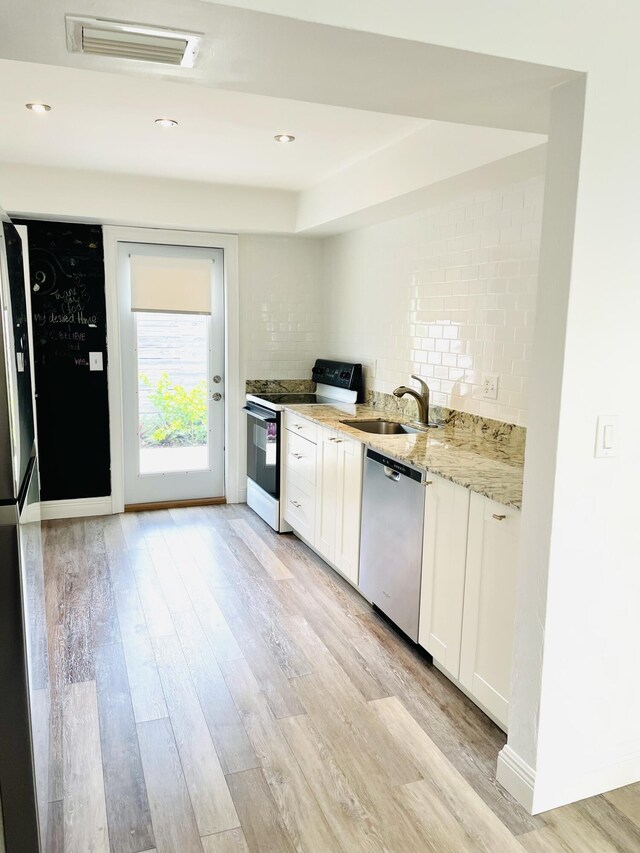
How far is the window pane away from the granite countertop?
1.48m

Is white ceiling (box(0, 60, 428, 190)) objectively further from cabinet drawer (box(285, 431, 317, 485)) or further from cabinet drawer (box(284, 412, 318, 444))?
cabinet drawer (box(285, 431, 317, 485))

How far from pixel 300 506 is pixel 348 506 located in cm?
81

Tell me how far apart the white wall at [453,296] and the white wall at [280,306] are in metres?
0.48

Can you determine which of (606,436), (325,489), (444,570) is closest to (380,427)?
(325,489)

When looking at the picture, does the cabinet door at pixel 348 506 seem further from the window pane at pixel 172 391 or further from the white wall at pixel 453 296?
the window pane at pixel 172 391

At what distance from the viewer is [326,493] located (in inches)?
154

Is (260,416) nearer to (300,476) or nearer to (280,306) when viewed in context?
(300,476)

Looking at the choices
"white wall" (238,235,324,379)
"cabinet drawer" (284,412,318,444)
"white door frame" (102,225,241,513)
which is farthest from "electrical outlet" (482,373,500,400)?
"white door frame" (102,225,241,513)

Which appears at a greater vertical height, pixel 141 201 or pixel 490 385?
pixel 141 201

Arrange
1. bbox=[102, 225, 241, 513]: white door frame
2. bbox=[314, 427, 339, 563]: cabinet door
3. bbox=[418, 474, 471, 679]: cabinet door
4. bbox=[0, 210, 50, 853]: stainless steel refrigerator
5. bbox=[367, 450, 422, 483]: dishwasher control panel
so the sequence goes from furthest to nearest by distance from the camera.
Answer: bbox=[102, 225, 241, 513]: white door frame
bbox=[314, 427, 339, 563]: cabinet door
bbox=[367, 450, 422, 483]: dishwasher control panel
bbox=[418, 474, 471, 679]: cabinet door
bbox=[0, 210, 50, 853]: stainless steel refrigerator

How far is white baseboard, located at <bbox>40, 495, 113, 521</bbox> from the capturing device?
4.92m

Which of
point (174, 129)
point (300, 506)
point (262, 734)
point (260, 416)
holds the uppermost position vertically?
point (174, 129)

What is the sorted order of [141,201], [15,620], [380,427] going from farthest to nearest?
[141,201], [380,427], [15,620]

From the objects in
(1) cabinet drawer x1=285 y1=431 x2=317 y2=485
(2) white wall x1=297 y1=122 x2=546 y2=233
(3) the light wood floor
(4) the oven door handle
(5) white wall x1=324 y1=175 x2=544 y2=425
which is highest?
(2) white wall x1=297 y1=122 x2=546 y2=233
